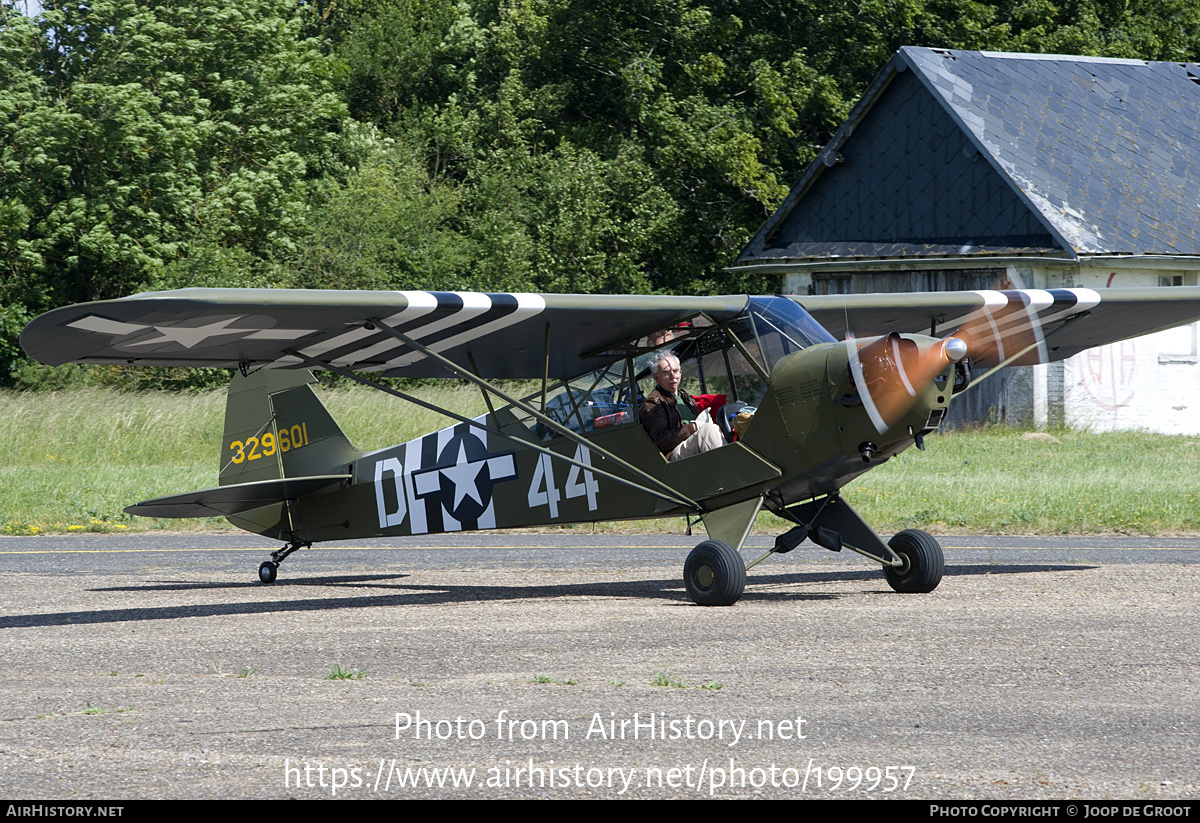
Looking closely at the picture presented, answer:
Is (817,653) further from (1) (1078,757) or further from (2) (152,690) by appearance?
(2) (152,690)

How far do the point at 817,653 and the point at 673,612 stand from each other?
2.06m

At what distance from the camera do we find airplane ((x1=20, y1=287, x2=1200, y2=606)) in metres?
9.19

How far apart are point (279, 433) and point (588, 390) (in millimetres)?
3413

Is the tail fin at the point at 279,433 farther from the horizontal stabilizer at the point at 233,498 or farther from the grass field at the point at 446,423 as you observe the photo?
the grass field at the point at 446,423

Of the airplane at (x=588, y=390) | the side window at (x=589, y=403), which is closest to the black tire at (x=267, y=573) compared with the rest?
the airplane at (x=588, y=390)

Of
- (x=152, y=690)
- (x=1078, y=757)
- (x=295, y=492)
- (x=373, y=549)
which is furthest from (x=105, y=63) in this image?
(x=1078, y=757)

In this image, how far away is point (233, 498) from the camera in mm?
11656

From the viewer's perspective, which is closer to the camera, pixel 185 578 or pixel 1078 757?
pixel 1078 757

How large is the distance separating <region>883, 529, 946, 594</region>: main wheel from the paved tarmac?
0.19 metres

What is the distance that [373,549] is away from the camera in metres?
15.9

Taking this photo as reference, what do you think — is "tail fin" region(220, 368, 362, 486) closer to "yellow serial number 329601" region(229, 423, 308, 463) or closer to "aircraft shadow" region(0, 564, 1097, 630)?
"yellow serial number 329601" region(229, 423, 308, 463)

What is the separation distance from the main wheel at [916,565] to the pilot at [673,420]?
1.62 m

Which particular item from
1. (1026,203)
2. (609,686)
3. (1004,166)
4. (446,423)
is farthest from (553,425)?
(1004,166)

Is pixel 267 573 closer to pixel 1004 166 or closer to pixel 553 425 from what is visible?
pixel 553 425
